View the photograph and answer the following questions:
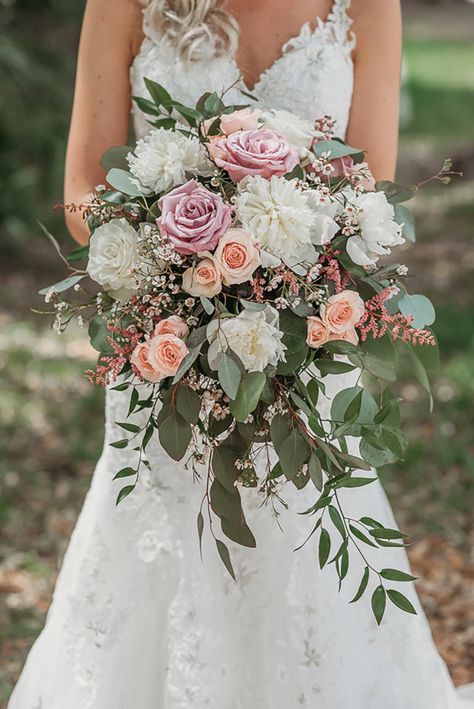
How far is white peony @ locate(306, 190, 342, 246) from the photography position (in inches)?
80.0

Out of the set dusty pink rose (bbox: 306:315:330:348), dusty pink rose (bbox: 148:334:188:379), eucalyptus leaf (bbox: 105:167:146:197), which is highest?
eucalyptus leaf (bbox: 105:167:146:197)

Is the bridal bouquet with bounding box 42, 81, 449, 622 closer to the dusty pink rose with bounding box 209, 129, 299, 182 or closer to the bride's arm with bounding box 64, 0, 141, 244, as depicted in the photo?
the dusty pink rose with bounding box 209, 129, 299, 182

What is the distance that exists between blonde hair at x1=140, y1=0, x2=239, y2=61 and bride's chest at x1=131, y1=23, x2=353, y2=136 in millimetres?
28

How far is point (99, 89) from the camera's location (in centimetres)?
269

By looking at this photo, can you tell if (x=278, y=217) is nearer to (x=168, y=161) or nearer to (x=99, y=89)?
(x=168, y=161)

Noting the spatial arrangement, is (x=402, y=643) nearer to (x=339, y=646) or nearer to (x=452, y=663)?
(x=339, y=646)

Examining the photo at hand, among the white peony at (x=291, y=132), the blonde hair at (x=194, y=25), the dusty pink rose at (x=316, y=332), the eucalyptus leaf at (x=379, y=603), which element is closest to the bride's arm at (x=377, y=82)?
the blonde hair at (x=194, y=25)

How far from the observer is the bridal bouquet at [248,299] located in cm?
197

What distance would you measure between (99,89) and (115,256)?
80cm

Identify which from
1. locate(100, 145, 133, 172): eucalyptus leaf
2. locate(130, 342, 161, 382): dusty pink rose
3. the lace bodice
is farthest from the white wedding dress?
locate(130, 342, 161, 382): dusty pink rose

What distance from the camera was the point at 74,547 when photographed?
2.92m

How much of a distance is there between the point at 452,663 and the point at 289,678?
1.36 meters

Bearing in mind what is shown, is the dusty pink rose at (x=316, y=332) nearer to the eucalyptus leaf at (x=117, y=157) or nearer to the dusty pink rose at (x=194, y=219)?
the dusty pink rose at (x=194, y=219)

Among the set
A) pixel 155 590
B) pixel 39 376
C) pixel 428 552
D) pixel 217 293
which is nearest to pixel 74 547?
pixel 155 590
